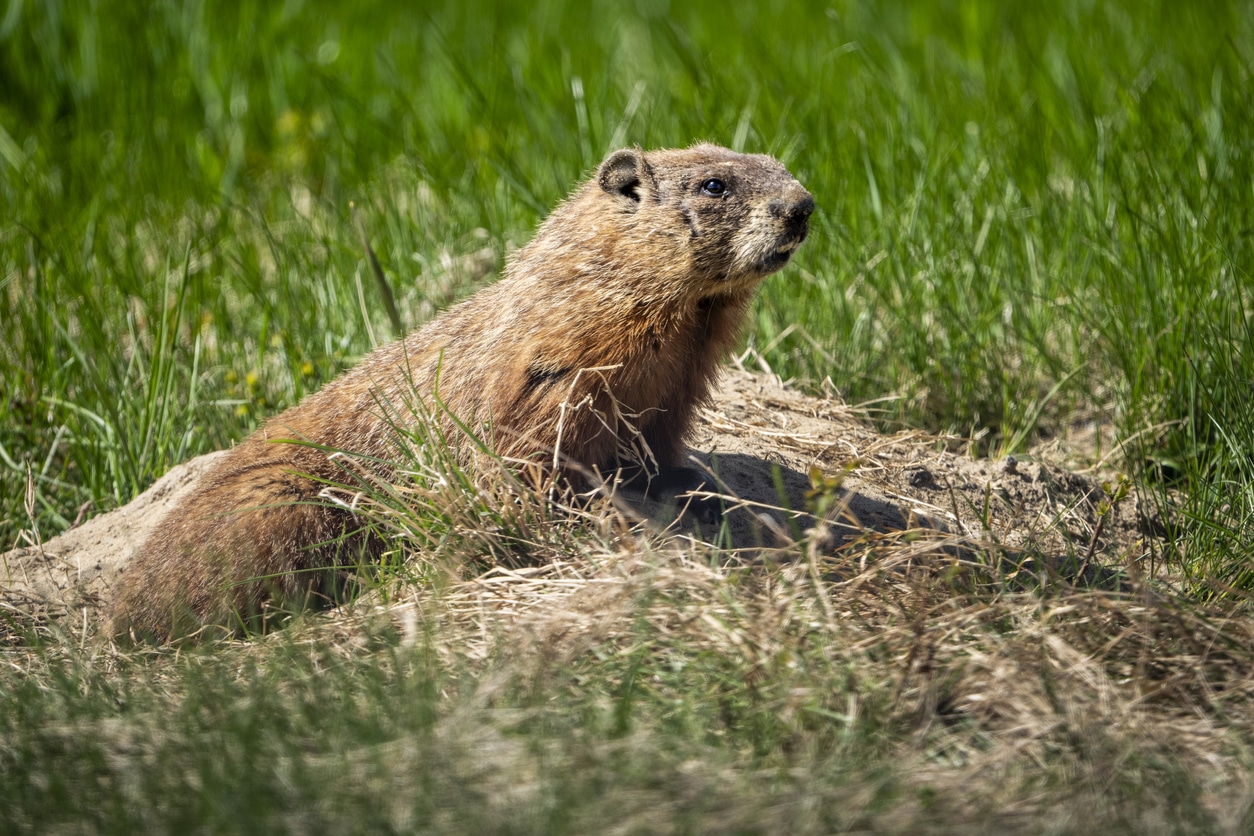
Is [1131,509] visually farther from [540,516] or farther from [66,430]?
[66,430]

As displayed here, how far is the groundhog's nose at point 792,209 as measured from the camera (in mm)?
3473

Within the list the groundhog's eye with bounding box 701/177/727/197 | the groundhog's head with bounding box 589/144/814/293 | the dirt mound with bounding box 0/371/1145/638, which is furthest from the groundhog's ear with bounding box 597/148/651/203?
the dirt mound with bounding box 0/371/1145/638

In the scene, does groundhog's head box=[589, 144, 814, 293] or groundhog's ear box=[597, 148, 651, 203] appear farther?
groundhog's ear box=[597, 148, 651, 203]

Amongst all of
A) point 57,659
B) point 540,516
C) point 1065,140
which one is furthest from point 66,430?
point 1065,140

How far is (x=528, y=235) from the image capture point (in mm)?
5250

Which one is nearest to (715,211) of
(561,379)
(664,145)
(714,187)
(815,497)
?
(714,187)

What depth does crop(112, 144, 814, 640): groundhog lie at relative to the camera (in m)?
3.41

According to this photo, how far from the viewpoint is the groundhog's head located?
3.49m

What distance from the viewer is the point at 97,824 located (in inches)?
78.6

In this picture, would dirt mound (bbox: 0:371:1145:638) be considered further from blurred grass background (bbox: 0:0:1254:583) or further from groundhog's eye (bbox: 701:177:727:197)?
groundhog's eye (bbox: 701:177:727:197)

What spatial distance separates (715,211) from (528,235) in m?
1.86

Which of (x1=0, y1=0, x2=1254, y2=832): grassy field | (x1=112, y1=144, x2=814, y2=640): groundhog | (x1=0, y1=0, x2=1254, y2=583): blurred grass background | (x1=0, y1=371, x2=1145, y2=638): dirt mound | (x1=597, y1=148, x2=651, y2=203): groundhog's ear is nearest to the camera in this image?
(x1=0, y1=0, x2=1254, y2=832): grassy field

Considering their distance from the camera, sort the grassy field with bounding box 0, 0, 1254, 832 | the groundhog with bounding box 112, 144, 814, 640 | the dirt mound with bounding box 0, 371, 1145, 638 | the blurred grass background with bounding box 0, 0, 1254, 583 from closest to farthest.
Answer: the grassy field with bounding box 0, 0, 1254, 832 → the groundhog with bounding box 112, 144, 814, 640 → the dirt mound with bounding box 0, 371, 1145, 638 → the blurred grass background with bounding box 0, 0, 1254, 583

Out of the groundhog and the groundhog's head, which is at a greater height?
the groundhog's head
